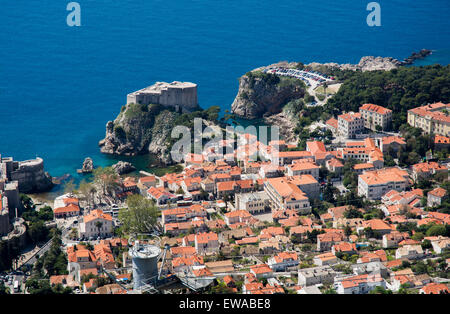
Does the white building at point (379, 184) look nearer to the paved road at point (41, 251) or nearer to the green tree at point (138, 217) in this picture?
the green tree at point (138, 217)

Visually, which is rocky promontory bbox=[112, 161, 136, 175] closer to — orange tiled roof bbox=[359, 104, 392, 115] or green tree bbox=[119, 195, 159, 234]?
green tree bbox=[119, 195, 159, 234]

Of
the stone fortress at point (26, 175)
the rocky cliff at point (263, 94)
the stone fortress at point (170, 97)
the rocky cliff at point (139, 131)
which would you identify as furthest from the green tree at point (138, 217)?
the rocky cliff at point (263, 94)

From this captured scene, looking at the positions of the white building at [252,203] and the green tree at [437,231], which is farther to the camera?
the white building at [252,203]

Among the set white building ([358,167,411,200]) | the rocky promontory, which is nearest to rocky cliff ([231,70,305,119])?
the rocky promontory

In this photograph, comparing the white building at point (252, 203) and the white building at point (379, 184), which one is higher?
the white building at point (379, 184)

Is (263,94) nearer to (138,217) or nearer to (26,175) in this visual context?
(26,175)
